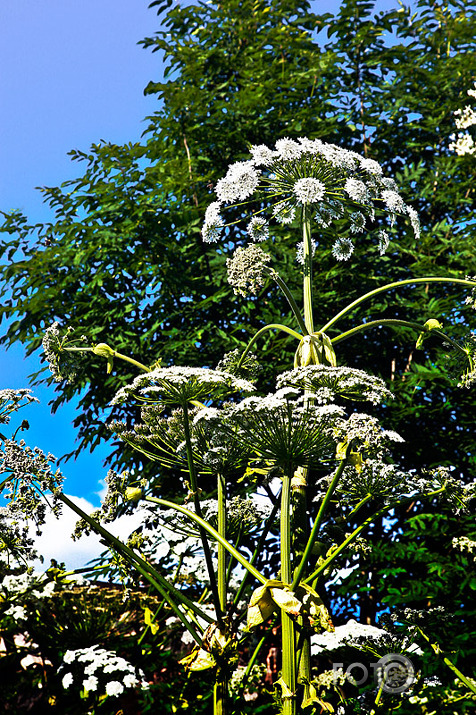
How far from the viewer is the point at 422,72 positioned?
287 inches

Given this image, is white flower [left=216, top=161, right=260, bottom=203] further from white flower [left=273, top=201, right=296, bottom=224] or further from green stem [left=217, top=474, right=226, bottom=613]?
green stem [left=217, top=474, right=226, bottom=613]

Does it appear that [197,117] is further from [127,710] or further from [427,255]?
[127,710]

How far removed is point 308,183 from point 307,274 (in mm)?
387

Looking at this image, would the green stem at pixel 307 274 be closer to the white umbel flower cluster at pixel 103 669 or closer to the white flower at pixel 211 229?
the white flower at pixel 211 229

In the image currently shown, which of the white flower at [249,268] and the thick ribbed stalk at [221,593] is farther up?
the white flower at [249,268]

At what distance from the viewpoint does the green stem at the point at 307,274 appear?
2.87 meters

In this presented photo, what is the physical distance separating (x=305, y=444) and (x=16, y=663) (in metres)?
2.58

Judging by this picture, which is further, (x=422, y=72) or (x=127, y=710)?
(x=422, y=72)

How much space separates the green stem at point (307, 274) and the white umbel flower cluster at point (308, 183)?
0.15 ft

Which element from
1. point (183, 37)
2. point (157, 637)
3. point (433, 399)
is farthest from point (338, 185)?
point (183, 37)

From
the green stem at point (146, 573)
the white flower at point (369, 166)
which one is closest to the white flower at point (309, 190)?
the white flower at point (369, 166)

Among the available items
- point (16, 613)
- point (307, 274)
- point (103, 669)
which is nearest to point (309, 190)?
point (307, 274)

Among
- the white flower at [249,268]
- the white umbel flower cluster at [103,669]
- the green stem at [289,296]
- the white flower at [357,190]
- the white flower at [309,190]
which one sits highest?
the white flower at [357,190]

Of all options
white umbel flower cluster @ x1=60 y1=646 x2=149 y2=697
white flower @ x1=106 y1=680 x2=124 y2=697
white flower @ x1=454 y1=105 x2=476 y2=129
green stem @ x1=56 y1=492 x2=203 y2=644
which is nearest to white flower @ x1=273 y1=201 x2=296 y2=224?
green stem @ x1=56 y1=492 x2=203 y2=644
